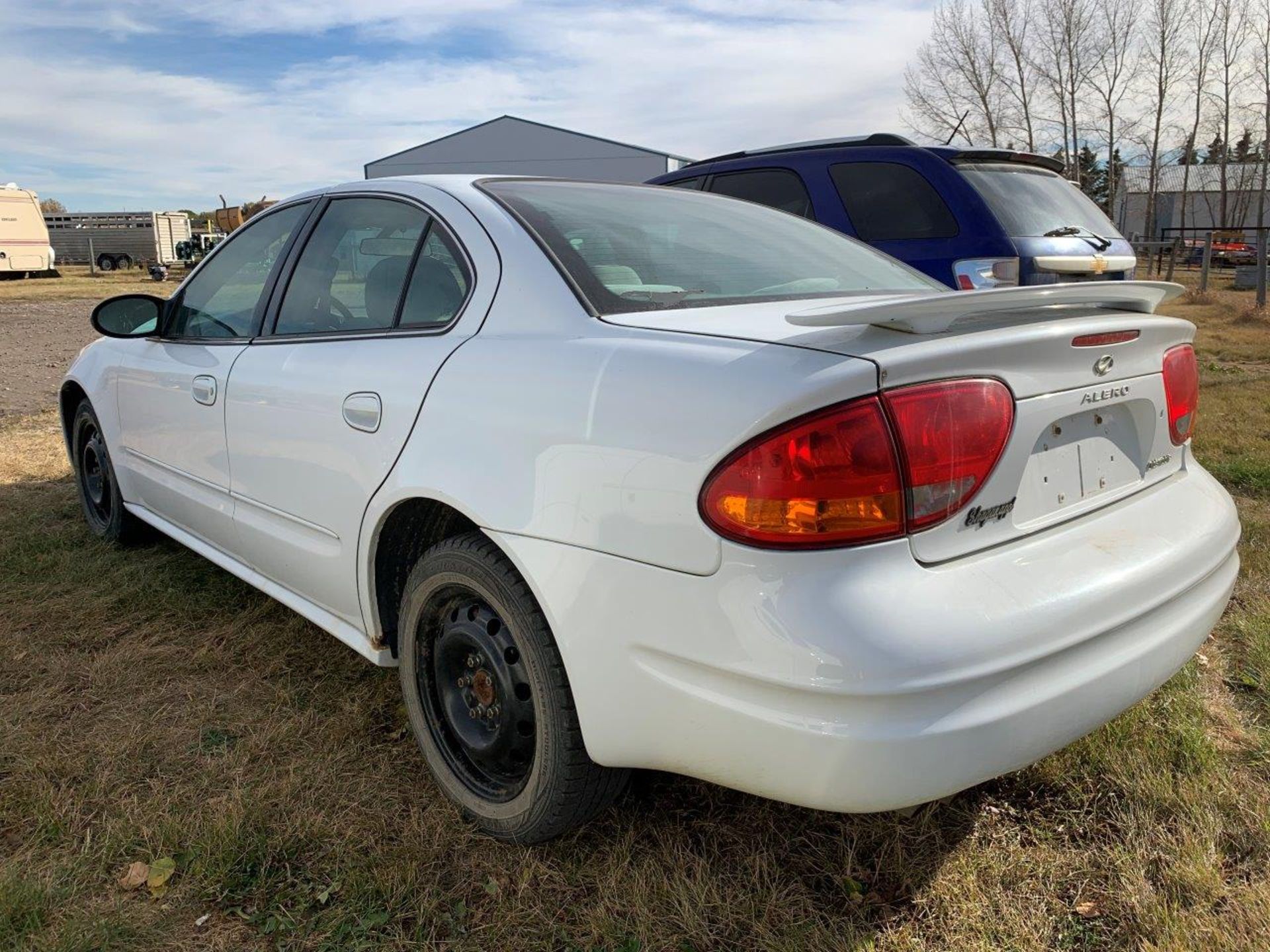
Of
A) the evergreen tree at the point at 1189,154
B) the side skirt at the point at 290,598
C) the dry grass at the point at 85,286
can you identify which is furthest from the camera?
the evergreen tree at the point at 1189,154

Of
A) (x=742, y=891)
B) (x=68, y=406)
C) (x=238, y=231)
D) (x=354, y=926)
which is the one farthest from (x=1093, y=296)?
(x=68, y=406)

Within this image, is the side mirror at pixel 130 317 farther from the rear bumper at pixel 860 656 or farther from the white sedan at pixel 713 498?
the rear bumper at pixel 860 656

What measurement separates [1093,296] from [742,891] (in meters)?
1.39

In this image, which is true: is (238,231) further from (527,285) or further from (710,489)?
(710,489)

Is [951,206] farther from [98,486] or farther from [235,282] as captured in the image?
[98,486]

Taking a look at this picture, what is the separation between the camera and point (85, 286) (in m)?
28.0

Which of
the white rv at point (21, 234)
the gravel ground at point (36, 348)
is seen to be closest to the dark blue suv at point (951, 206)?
the gravel ground at point (36, 348)

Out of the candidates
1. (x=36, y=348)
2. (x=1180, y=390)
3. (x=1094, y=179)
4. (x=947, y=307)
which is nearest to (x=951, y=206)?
(x=1180, y=390)

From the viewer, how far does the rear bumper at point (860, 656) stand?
1.44 meters

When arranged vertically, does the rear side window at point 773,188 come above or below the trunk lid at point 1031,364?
above

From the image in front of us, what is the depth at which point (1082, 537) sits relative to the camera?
1746 mm

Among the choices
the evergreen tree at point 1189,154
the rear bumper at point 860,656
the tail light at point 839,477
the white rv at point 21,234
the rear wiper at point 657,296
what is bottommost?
the rear bumper at point 860,656

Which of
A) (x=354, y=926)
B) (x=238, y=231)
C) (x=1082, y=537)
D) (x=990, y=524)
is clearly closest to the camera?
(x=990, y=524)

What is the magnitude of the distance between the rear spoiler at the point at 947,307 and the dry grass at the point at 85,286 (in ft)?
65.7
